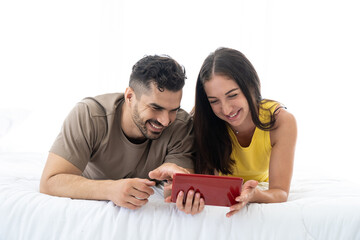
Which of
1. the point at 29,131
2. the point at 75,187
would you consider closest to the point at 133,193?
the point at 75,187

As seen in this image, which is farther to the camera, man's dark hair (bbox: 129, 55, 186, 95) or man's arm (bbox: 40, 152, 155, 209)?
man's dark hair (bbox: 129, 55, 186, 95)

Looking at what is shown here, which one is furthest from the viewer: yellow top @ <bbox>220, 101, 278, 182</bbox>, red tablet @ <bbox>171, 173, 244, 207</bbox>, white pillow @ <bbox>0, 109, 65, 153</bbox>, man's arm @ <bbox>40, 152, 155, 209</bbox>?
white pillow @ <bbox>0, 109, 65, 153</bbox>

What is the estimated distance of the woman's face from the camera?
5.18 feet

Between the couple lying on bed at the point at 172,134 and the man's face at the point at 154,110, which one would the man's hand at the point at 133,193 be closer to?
the couple lying on bed at the point at 172,134

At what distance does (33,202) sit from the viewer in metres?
1.33

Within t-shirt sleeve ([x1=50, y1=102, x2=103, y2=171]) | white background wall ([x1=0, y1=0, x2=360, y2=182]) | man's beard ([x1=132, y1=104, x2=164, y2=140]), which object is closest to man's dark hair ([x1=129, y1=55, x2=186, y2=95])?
man's beard ([x1=132, y1=104, x2=164, y2=140])

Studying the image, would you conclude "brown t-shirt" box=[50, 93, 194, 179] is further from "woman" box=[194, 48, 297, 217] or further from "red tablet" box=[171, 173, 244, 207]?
"red tablet" box=[171, 173, 244, 207]

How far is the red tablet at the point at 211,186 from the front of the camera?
1.17 meters

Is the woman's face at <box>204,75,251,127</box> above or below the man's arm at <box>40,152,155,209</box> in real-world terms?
above

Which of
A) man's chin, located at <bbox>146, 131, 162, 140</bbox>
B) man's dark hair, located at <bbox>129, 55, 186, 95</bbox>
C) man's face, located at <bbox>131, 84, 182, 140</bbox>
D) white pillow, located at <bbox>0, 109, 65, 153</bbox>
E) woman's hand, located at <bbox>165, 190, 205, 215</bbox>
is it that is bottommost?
white pillow, located at <bbox>0, 109, 65, 153</bbox>

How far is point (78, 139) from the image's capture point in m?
1.55

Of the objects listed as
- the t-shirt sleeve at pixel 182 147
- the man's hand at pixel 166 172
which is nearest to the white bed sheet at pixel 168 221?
the man's hand at pixel 166 172

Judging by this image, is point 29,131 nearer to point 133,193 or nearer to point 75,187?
point 75,187

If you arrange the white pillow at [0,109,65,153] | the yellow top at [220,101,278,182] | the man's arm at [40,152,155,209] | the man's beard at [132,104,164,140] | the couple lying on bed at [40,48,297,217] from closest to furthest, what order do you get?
the man's arm at [40,152,155,209] → the couple lying on bed at [40,48,297,217] → the man's beard at [132,104,164,140] → the yellow top at [220,101,278,182] → the white pillow at [0,109,65,153]
